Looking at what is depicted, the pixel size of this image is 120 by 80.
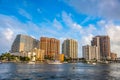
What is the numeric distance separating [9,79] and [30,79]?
6830 mm

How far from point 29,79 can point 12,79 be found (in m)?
5.51

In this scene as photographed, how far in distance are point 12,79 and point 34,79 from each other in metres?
7.16

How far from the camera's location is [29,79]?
7144 cm

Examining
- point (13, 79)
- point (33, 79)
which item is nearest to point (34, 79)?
point (33, 79)

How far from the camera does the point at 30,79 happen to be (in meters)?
71.4

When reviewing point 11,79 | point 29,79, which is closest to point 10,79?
point 11,79

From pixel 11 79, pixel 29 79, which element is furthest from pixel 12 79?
pixel 29 79

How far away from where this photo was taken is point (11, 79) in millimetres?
70688

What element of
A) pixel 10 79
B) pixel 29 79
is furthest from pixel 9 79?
pixel 29 79

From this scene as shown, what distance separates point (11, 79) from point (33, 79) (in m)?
7.16

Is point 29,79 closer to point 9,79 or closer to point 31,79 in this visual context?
point 31,79

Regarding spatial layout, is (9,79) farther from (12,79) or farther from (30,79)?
(30,79)

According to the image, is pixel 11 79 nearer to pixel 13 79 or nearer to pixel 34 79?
pixel 13 79

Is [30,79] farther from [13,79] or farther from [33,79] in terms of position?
[13,79]
